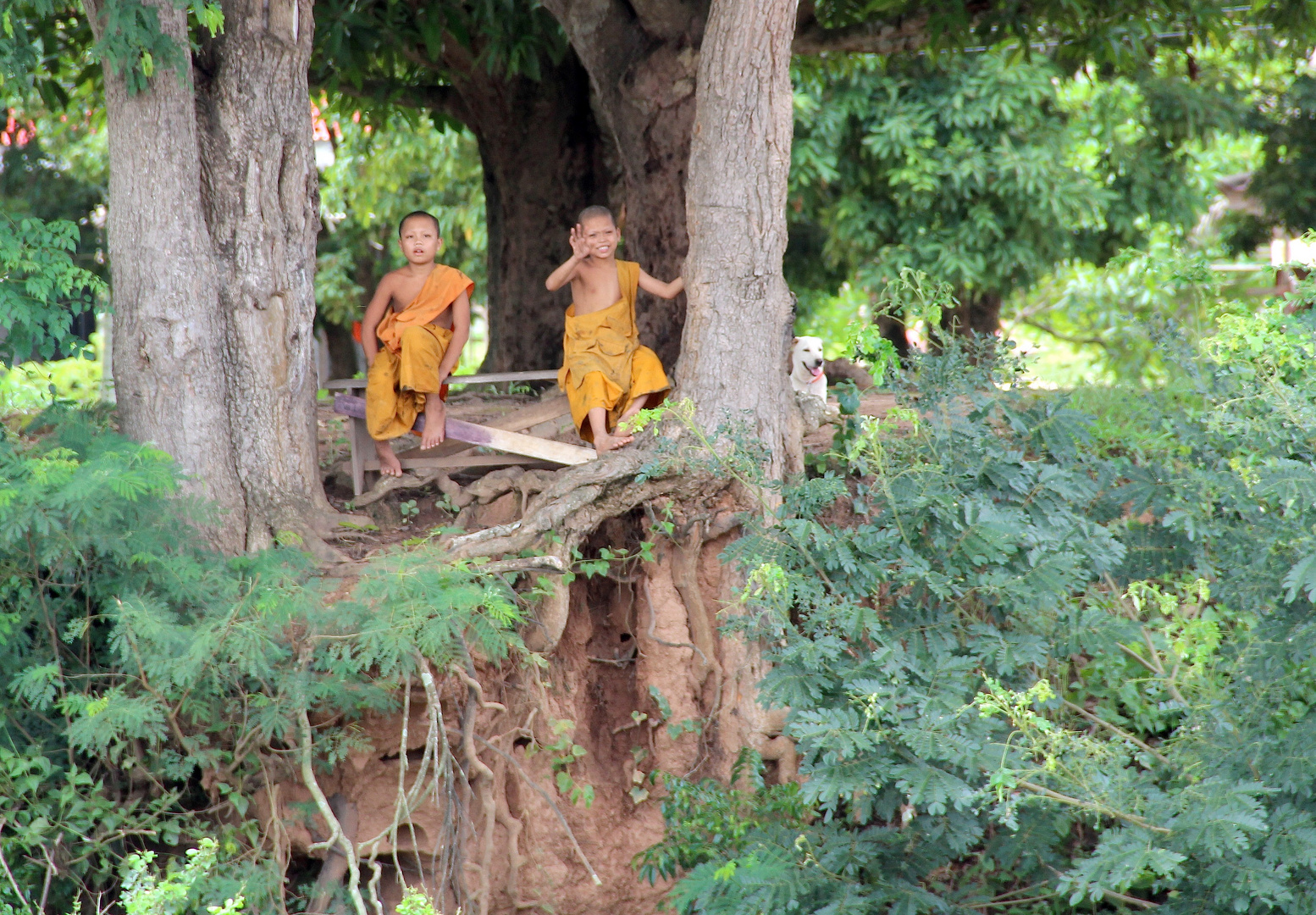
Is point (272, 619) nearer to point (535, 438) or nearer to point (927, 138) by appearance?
point (535, 438)

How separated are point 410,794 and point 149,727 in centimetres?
89

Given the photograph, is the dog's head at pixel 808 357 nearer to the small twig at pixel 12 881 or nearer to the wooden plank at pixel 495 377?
the wooden plank at pixel 495 377

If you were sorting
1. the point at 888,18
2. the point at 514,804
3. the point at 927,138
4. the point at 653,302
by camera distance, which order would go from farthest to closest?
the point at 927,138 < the point at 888,18 < the point at 653,302 < the point at 514,804

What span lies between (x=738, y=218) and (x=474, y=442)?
1.49 meters

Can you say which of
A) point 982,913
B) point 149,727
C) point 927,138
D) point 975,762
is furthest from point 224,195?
point 927,138

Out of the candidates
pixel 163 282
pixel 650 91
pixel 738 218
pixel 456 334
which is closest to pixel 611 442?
pixel 456 334

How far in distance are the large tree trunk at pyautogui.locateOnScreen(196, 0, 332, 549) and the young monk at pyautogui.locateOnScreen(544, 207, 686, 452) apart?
1.18 metres

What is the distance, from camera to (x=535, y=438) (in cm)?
517

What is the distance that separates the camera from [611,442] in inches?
198

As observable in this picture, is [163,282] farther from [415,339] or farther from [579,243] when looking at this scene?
[579,243]

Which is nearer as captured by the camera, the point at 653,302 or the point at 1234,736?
the point at 1234,736

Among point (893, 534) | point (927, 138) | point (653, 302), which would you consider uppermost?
point (927, 138)

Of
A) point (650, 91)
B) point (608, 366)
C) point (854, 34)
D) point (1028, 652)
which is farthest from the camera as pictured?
point (854, 34)

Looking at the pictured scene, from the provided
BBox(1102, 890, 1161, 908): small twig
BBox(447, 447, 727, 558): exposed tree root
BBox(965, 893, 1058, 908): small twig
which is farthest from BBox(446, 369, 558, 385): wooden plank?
BBox(1102, 890, 1161, 908): small twig
